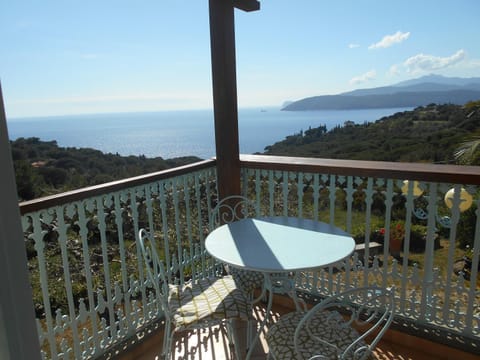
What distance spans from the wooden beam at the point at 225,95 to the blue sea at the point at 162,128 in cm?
234

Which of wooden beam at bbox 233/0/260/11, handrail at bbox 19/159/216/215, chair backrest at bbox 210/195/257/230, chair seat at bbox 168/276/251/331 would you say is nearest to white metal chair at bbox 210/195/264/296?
chair backrest at bbox 210/195/257/230

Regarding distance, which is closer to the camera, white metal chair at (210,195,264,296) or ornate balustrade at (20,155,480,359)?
ornate balustrade at (20,155,480,359)

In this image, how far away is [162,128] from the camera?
365 inches

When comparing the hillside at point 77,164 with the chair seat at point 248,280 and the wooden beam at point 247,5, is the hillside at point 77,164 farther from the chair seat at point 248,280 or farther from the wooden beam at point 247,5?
the chair seat at point 248,280

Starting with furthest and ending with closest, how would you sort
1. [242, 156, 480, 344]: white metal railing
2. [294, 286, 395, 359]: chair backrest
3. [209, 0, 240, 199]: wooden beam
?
1. [209, 0, 240, 199]: wooden beam
2. [242, 156, 480, 344]: white metal railing
3. [294, 286, 395, 359]: chair backrest

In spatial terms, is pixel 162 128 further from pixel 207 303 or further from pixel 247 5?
pixel 207 303

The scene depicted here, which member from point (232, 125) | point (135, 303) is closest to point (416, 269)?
point (232, 125)

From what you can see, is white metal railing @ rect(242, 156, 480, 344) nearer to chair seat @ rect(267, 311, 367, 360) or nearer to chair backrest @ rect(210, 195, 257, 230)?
chair backrest @ rect(210, 195, 257, 230)

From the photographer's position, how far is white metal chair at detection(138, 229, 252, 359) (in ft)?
6.21

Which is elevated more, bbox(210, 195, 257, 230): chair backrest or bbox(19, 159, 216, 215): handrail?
bbox(19, 159, 216, 215): handrail

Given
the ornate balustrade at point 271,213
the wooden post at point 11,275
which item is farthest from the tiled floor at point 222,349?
the wooden post at point 11,275

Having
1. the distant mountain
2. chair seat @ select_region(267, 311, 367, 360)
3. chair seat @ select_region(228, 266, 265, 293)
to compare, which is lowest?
chair seat @ select_region(228, 266, 265, 293)

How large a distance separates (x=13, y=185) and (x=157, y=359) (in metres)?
2.28

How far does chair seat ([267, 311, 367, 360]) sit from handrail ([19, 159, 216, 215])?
1.40m
